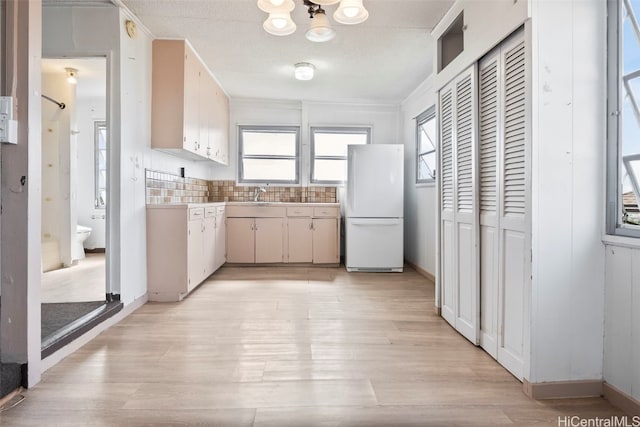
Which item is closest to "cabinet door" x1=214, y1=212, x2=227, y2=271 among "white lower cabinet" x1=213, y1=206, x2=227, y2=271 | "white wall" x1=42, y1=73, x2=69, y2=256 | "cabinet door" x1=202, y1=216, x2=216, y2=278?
"white lower cabinet" x1=213, y1=206, x2=227, y2=271

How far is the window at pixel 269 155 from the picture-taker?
5316mm

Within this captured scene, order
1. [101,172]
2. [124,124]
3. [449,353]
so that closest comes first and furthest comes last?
[449,353] → [124,124] → [101,172]

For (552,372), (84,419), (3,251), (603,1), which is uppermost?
(603,1)

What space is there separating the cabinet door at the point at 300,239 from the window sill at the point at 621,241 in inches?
137

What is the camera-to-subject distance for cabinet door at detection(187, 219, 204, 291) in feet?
10.6

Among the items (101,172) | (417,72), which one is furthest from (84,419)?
(101,172)

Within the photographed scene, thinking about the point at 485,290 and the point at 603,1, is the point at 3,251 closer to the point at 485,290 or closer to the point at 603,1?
the point at 485,290

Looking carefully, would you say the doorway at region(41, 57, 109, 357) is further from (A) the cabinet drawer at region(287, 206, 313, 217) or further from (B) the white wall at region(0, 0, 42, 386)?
(A) the cabinet drawer at region(287, 206, 313, 217)

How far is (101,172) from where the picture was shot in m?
5.55

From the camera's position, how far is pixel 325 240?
15.6 ft

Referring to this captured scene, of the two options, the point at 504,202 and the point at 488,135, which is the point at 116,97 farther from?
the point at 504,202

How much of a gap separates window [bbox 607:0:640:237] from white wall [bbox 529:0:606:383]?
0.12 ft

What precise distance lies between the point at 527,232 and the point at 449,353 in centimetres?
91

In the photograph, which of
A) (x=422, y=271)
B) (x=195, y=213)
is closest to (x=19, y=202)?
(x=195, y=213)
